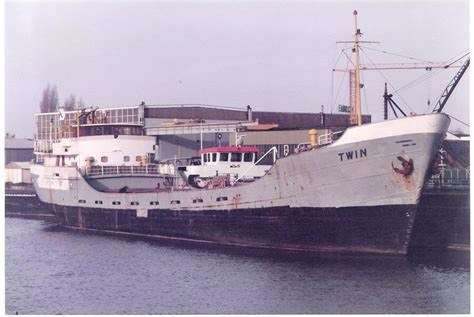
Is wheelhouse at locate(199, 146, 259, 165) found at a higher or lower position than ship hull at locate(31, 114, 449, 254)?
higher

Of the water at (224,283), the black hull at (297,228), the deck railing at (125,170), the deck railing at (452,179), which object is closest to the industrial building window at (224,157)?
the black hull at (297,228)

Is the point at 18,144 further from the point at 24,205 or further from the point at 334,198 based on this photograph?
the point at 334,198

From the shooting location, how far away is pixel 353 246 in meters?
28.1

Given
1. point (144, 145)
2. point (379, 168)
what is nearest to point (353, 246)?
point (379, 168)

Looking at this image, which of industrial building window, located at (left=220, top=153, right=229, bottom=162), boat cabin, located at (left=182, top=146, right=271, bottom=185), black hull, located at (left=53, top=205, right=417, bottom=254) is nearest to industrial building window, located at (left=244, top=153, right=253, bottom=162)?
boat cabin, located at (left=182, top=146, right=271, bottom=185)

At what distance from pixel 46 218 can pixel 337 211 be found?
1060 inches

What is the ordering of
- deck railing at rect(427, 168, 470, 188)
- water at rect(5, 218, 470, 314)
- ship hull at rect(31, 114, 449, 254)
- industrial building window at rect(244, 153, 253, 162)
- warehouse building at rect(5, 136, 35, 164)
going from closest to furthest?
1. water at rect(5, 218, 470, 314)
2. ship hull at rect(31, 114, 449, 254)
3. deck railing at rect(427, 168, 470, 188)
4. industrial building window at rect(244, 153, 253, 162)
5. warehouse building at rect(5, 136, 35, 164)

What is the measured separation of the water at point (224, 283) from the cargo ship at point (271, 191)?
4.40ft

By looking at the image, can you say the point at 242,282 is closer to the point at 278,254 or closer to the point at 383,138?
the point at 278,254

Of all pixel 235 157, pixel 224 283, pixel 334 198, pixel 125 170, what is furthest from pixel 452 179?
pixel 125 170

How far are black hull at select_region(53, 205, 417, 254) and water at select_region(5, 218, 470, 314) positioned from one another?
94 cm

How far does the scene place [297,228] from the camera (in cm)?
2900

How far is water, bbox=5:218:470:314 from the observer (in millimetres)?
21266

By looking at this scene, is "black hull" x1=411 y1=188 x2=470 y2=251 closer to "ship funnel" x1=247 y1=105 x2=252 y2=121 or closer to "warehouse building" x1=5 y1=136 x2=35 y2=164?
"ship funnel" x1=247 y1=105 x2=252 y2=121
